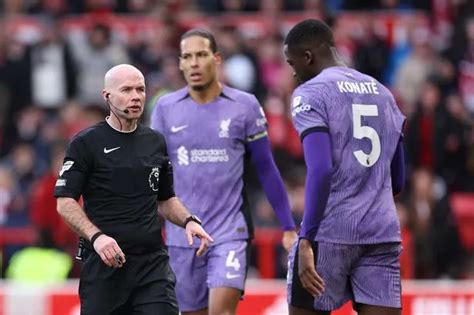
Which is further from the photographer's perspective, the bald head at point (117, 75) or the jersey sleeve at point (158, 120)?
the jersey sleeve at point (158, 120)

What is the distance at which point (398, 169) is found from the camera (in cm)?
935

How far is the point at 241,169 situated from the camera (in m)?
10.8

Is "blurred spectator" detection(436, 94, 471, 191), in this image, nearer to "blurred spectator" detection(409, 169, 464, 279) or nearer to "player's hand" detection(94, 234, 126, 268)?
"blurred spectator" detection(409, 169, 464, 279)

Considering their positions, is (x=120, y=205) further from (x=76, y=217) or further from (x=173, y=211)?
(x=173, y=211)

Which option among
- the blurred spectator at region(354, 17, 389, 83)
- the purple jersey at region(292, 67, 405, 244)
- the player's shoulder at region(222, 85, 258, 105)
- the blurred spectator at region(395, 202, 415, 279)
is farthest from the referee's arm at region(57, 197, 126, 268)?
the blurred spectator at region(354, 17, 389, 83)

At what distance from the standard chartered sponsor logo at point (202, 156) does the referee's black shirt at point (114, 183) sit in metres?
1.62

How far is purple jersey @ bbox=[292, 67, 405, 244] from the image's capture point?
8789 millimetres

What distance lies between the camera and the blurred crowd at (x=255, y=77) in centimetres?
1652

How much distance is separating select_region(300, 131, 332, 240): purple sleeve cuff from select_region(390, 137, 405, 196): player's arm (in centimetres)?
73

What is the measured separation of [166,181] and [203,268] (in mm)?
1552

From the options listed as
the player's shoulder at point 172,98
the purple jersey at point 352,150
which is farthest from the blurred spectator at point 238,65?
the purple jersey at point 352,150

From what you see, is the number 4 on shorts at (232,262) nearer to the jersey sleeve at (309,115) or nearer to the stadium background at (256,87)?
the jersey sleeve at (309,115)

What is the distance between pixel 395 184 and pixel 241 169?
1701 mm

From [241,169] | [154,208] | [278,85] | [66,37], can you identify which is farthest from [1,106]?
[154,208]
